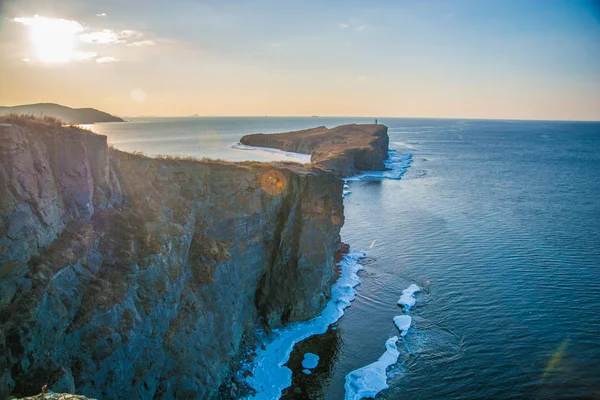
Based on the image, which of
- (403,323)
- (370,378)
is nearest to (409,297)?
(403,323)

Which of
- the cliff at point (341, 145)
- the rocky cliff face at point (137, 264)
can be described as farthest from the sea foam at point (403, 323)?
the cliff at point (341, 145)

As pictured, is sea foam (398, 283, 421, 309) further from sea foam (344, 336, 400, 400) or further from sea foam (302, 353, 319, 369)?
sea foam (302, 353, 319, 369)

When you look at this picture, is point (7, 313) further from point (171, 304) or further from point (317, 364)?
point (317, 364)

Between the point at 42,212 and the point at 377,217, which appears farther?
the point at 377,217

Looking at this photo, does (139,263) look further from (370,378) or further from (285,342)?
(370,378)

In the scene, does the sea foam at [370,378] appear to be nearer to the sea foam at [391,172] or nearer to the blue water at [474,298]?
the blue water at [474,298]

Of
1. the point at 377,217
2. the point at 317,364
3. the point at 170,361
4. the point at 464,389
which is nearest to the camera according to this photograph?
the point at 170,361

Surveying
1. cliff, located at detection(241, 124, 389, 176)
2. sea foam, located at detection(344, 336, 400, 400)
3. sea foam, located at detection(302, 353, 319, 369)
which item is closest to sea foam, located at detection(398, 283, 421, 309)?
sea foam, located at detection(344, 336, 400, 400)

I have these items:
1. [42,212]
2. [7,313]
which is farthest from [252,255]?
[7,313]
